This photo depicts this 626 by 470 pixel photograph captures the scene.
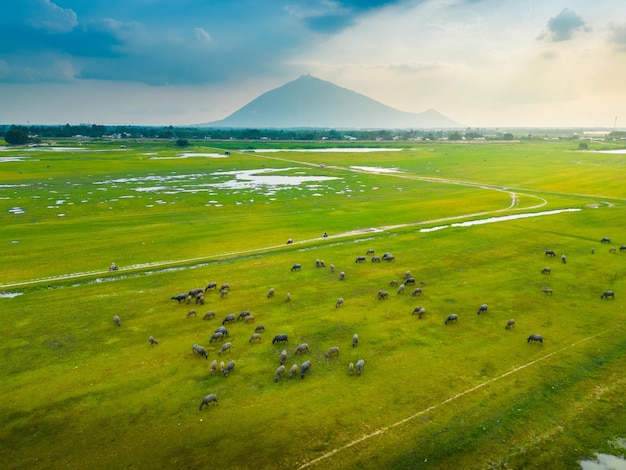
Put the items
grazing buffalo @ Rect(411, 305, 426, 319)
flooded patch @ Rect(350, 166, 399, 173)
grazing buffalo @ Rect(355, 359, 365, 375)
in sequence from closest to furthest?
1. grazing buffalo @ Rect(355, 359, 365, 375)
2. grazing buffalo @ Rect(411, 305, 426, 319)
3. flooded patch @ Rect(350, 166, 399, 173)

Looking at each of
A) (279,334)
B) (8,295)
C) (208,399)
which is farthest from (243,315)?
(8,295)

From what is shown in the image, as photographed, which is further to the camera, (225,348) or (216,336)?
(216,336)

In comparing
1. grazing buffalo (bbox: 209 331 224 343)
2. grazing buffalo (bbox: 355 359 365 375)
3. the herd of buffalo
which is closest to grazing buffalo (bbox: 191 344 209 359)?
the herd of buffalo

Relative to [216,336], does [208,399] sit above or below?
below

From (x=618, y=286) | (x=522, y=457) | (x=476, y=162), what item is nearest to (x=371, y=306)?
(x=522, y=457)

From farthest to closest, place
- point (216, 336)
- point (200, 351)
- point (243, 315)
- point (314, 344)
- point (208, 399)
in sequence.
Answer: point (243, 315), point (216, 336), point (314, 344), point (200, 351), point (208, 399)

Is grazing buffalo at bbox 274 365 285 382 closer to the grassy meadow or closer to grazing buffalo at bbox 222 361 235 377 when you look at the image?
the grassy meadow

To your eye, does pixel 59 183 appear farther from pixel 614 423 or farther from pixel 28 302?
pixel 614 423

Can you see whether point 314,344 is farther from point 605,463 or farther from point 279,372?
point 605,463
